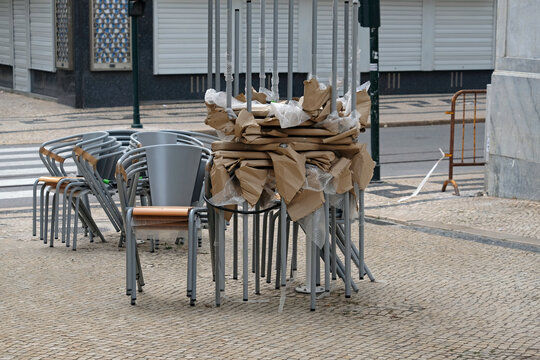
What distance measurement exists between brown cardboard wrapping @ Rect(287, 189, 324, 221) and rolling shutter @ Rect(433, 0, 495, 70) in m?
23.5

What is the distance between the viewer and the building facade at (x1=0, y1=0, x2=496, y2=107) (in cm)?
2538

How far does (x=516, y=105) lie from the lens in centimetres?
1207

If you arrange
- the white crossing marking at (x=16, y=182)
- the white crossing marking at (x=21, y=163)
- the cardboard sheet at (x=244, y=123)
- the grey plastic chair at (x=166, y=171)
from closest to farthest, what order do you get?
the cardboard sheet at (x=244, y=123)
the grey plastic chair at (x=166, y=171)
the white crossing marking at (x=16, y=182)
the white crossing marking at (x=21, y=163)

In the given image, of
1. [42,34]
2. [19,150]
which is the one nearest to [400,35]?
[42,34]

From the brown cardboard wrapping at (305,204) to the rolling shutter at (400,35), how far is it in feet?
73.0

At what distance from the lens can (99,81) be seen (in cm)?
2545

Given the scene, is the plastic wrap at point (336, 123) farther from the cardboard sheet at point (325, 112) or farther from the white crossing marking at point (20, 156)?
the white crossing marking at point (20, 156)

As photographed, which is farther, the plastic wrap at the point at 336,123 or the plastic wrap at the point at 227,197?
the plastic wrap at the point at 336,123

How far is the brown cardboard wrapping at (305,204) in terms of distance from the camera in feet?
23.0

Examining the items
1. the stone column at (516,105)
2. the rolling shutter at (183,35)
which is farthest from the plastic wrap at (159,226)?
the rolling shutter at (183,35)

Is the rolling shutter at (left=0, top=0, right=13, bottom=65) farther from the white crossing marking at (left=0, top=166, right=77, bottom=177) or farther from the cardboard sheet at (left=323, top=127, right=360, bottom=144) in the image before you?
the cardboard sheet at (left=323, top=127, right=360, bottom=144)

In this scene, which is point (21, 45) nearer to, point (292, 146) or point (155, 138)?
point (155, 138)

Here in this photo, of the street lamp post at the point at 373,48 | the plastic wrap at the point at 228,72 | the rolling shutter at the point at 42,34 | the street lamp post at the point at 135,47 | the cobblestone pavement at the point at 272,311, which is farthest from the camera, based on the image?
the rolling shutter at the point at 42,34

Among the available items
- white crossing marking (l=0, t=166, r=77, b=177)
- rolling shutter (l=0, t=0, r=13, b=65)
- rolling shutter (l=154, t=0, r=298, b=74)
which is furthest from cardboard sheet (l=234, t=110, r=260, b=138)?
rolling shutter (l=0, t=0, r=13, b=65)
